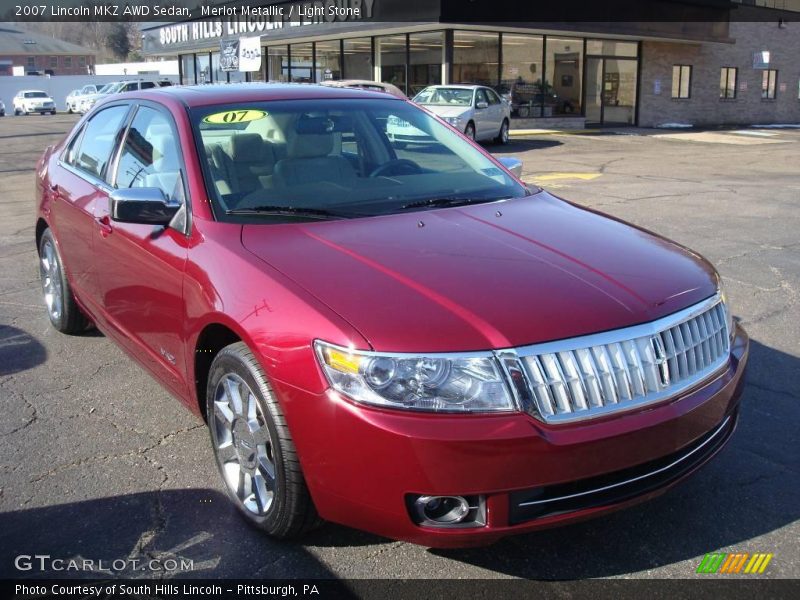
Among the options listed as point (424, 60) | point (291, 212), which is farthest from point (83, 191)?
point (424, 60)

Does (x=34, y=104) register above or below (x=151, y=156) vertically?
above

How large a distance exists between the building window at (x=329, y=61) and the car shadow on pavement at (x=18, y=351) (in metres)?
27.0

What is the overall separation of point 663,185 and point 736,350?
34.3ft

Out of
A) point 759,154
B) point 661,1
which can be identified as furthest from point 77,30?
point 759,154

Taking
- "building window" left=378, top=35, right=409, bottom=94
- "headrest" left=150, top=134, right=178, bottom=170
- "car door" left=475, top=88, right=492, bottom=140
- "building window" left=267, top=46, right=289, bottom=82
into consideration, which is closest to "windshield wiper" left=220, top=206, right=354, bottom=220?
"headrest" left=150, top=134, right=178, bottom=170

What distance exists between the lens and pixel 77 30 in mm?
118688

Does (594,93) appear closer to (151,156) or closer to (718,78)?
(718,78)

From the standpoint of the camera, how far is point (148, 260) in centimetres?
378

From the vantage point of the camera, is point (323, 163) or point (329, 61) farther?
point (329, 61)

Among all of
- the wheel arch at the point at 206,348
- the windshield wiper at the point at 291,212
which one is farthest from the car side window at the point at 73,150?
the wheel arch at the point at 206,348

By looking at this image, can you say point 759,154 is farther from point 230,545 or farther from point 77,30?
point 77,30

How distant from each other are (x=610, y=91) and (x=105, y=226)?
29.6 m

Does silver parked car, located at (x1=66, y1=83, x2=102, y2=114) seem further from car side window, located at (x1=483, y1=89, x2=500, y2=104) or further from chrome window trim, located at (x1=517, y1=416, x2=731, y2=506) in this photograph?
chrome window trim, located at (x1=517, y1=416, x2=731, y2=506)

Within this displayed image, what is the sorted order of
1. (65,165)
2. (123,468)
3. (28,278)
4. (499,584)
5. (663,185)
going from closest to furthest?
1. (499,584)
2. (123,468)
3. (65,165)
4. (28,278)
5. (663,185)
